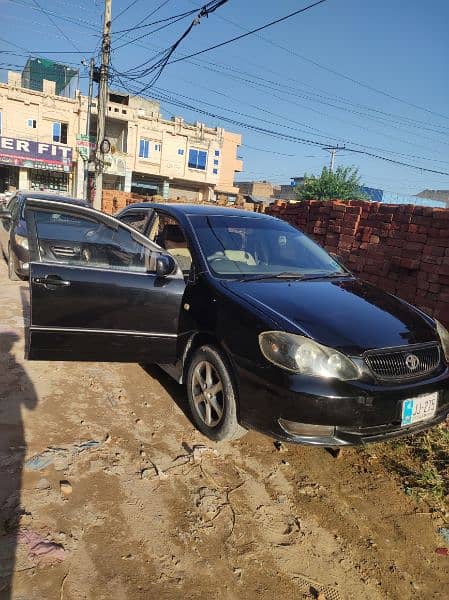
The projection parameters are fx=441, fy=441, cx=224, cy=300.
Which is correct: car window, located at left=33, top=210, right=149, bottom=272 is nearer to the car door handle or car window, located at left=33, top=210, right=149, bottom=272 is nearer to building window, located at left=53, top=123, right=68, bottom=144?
the car door handle

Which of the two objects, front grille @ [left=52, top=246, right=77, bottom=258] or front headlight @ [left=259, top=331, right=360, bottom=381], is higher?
front grille @ [left=52, top=246, right=77, bottom=258]

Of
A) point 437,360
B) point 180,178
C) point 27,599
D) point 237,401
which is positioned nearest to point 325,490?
point 237,401

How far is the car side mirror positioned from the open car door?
0.24ft

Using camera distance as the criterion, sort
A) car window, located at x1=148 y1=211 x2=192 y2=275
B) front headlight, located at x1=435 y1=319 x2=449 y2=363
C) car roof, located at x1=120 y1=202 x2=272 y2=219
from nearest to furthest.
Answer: front headlight, located at x1=435 y1=319 x2=449 y2=363 → car window, located at x1=148 y1=211 x2=192 y2=275 → car roof, located at x1=120 y1=202 x2=272 y2=219

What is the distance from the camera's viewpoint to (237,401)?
2812 millimetres

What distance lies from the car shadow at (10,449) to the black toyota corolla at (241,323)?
0.48m

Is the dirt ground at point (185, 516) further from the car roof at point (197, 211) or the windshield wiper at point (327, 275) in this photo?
the car roof at point (197, 211)

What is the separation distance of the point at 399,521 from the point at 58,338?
2566 mm

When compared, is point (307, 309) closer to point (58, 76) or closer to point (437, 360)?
point (437, 360)

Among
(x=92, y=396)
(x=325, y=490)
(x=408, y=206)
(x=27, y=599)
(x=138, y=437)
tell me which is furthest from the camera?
(x=408, y=206)

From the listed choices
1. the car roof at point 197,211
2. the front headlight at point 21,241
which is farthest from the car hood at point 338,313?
the front headlight at point 21,241

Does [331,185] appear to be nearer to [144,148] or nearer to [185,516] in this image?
[144,148]

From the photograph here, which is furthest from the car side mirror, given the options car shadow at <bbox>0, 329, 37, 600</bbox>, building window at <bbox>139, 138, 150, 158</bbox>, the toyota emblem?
building window at <bbox>139, 138, 150, 158</bbox>

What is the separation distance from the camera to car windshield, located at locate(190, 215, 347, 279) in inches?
138
